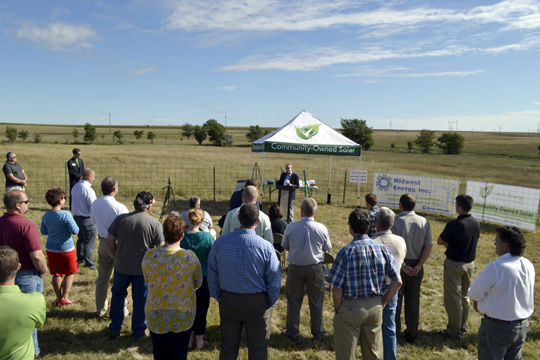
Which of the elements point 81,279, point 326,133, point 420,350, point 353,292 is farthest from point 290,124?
point 353,292

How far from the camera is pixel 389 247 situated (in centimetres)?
375

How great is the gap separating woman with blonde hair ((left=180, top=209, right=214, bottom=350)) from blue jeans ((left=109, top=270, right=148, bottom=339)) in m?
0.67

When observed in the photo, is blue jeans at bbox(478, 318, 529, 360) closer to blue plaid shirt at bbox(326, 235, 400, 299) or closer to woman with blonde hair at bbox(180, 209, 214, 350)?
blue plaid shirt at bbox(326, 235, 400, 299)

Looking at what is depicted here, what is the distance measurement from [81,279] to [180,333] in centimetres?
390

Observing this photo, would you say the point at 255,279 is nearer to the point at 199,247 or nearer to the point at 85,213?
the point at 199,247

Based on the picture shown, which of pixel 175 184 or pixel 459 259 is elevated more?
pixel 459 259

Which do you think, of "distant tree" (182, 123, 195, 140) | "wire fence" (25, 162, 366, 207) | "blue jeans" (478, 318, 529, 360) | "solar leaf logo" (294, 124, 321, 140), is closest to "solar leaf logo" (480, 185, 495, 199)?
"wire fence" (25, 162, 366, 207)

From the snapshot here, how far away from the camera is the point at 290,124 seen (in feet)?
40.5

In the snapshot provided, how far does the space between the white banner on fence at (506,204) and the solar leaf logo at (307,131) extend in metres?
5.43

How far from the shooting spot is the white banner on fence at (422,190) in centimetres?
1265

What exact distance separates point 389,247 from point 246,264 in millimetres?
1586

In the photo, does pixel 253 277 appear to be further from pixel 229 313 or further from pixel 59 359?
pixel 59 359

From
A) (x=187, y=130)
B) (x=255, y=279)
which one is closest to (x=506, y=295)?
(x=255, y=279)

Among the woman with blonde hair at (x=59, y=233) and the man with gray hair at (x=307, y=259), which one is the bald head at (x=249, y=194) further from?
the woman with blonde hair at (x=59, y=233)
